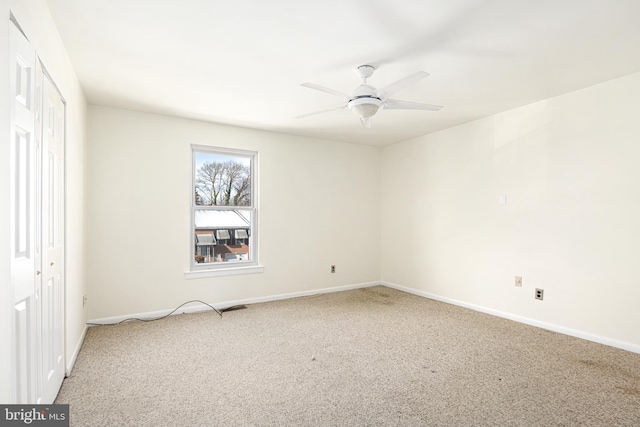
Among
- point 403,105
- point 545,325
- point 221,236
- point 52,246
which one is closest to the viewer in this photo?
point 52,246

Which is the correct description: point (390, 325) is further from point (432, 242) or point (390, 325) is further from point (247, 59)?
point (247, 59)

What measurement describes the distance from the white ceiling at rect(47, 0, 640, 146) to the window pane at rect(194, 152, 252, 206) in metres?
0.89

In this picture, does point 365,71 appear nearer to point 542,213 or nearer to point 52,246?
point 542,213

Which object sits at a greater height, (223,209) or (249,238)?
(223,209)

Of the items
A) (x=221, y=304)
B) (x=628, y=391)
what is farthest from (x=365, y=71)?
(x=221, y=304)

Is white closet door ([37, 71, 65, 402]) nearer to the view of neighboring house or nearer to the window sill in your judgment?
the window sill

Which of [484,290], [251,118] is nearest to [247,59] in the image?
[251,118]

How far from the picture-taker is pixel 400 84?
2.40m

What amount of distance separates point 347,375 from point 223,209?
111 inches

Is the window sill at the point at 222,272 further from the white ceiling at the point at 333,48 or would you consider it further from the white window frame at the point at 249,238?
the white ceiling at the point at 333,48

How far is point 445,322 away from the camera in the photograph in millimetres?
3729

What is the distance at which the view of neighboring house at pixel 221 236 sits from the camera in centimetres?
436

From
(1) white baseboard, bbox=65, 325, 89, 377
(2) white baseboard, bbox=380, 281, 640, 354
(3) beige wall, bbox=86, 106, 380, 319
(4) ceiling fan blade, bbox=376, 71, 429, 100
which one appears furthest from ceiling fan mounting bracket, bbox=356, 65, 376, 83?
(1) white baseboard, bbox=65, 325, 89, 377

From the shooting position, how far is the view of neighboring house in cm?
436
